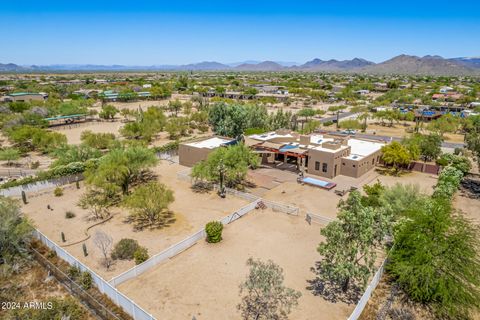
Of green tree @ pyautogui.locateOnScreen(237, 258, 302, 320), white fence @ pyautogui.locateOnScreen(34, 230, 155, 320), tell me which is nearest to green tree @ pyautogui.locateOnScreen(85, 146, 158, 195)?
white fence @ pyautogui.locateOnScreen(34, 230, 155, 320)

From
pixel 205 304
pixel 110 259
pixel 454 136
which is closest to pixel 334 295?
pixel 205 304

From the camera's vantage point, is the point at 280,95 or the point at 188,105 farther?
the point at 280,95

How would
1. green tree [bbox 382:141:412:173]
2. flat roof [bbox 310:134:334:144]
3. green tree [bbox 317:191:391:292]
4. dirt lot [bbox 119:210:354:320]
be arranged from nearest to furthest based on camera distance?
green tree [bbox 317:191:391:292] < dirt lot [bbox 119:210:354:320] < green tree [bbox 382:141:412:173] < flat roof [bbox 310:134:334:144]

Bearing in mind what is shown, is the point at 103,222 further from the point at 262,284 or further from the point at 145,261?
the point at 262,284

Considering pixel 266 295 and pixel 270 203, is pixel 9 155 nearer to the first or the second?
pixel 270 203

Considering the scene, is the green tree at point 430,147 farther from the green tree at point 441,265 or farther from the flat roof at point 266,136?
the green tree at point 441,265

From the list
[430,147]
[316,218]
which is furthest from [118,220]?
[430,147]

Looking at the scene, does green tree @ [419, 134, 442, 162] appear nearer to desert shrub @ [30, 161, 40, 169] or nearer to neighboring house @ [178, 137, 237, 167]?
neighboring house @ [178, 137, 237, 167]
